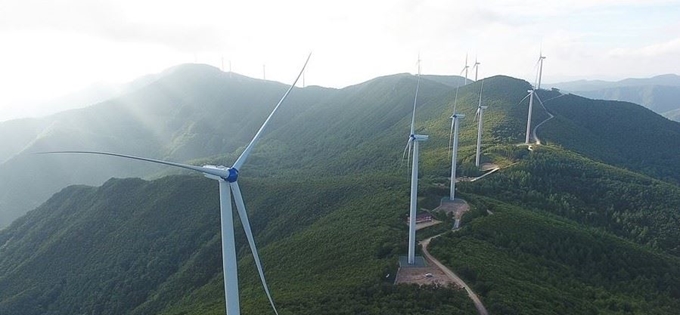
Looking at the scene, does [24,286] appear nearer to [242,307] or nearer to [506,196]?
[242,307]

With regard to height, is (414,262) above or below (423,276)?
above

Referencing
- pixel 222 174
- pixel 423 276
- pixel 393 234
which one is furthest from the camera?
pixel 393 234

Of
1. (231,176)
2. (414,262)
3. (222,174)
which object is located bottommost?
(414,262)

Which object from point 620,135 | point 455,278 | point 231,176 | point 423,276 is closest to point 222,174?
point 231,176

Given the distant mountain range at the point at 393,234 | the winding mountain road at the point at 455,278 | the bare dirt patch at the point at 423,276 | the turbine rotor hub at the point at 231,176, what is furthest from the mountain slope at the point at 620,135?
the turbine rotor hub at the point at 231,176

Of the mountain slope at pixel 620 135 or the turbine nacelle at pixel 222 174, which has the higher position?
Answer: the turbine nacelle at pixel 222 174

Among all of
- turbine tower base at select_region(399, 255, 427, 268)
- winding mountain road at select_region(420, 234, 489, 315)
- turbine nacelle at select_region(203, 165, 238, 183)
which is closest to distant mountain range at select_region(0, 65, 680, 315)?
winding mountain road at select_region(420, 234, 489, 315)

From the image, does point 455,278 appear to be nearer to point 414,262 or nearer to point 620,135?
point 414,262

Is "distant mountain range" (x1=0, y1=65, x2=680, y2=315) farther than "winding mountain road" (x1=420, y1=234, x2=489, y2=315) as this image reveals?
Yes

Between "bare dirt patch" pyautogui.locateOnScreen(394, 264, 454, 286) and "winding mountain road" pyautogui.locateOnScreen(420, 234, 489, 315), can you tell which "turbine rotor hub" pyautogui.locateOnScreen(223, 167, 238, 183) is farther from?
"winding mountain road" pyautogui.locateOnScreen(420, 234, 489, 315)

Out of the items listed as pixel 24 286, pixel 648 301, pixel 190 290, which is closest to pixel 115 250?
pixel 24 286

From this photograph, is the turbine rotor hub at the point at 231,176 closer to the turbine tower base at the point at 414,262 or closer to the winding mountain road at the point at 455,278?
the winding mountain road at the point at 455,278
